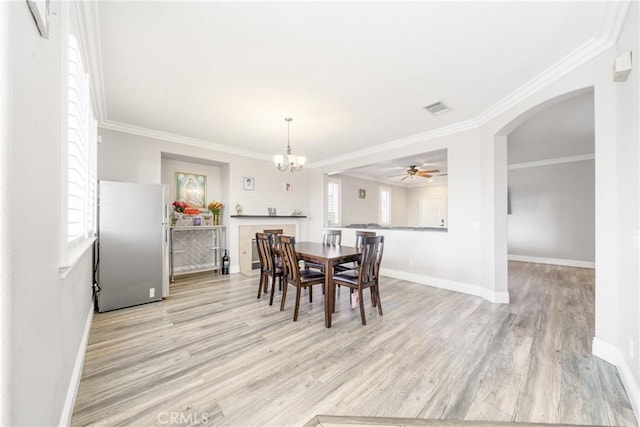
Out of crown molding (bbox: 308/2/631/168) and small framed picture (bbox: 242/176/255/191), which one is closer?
crown molding (bbox: 308/2/631/168)

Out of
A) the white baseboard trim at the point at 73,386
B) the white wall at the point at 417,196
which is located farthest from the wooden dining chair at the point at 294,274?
the white wall at the point at 417,196

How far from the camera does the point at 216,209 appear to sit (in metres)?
5.18

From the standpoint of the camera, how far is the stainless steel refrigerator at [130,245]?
3092 millimetres

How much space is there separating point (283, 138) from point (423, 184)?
21.6 ft

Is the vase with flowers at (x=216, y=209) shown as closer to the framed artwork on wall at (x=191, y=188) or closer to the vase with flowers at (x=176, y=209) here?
the framed artwork on wall at (x=191, y=188)

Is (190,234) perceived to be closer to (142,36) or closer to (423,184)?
(142,36)

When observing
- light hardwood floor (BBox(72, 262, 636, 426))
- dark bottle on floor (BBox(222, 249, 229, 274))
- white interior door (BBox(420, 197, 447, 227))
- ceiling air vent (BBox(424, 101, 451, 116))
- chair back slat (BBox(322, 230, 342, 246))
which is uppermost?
ceiling air vent (BBox(424, 101, 451, 116))

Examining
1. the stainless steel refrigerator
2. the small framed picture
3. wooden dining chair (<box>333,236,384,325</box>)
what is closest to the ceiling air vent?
wooden dining chair (<box>333,236,384,325</box>)

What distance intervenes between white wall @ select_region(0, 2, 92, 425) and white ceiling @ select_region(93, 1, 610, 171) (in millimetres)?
889

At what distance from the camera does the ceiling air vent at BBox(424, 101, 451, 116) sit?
10.8 feet

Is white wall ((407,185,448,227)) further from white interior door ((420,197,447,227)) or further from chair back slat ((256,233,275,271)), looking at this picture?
chair back slat ((256,233,275,271))

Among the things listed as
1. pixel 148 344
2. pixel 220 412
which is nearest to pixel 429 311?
pixel 220 412

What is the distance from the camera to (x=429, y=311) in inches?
125

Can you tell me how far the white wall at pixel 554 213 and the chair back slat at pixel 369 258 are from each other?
19.5ft
